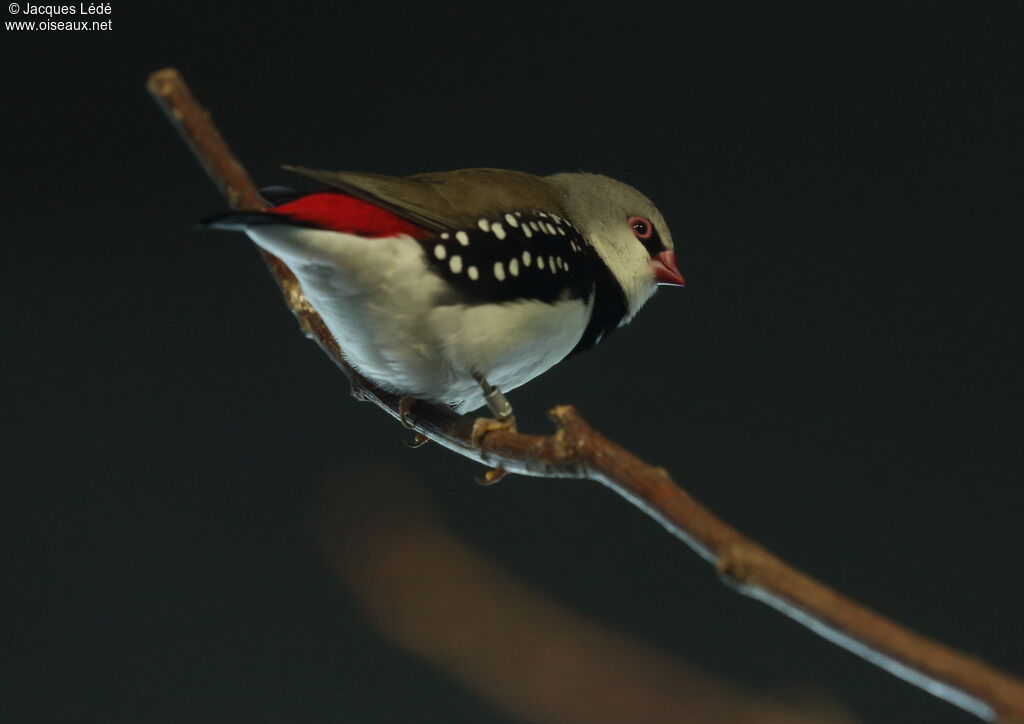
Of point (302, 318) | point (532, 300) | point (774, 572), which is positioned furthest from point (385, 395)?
point (774, 572)

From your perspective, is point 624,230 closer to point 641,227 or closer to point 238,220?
point 641,227

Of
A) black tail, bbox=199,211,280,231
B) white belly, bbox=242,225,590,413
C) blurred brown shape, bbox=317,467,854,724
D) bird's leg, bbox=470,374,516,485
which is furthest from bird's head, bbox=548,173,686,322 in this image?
blurred brown shape, bbox=317,467,854,724

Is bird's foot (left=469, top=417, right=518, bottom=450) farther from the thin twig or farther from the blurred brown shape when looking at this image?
the blurred brown shape

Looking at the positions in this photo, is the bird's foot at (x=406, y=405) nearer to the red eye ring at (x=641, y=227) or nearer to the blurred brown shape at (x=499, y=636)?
the red eye ring at (x=641, y=227)

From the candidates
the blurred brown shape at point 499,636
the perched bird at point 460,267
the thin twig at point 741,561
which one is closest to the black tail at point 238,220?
the perched bird at point 460,267

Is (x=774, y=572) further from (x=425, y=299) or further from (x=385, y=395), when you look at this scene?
(x=385, y=395)

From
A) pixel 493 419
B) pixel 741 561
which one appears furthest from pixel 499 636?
pixel 741 561
